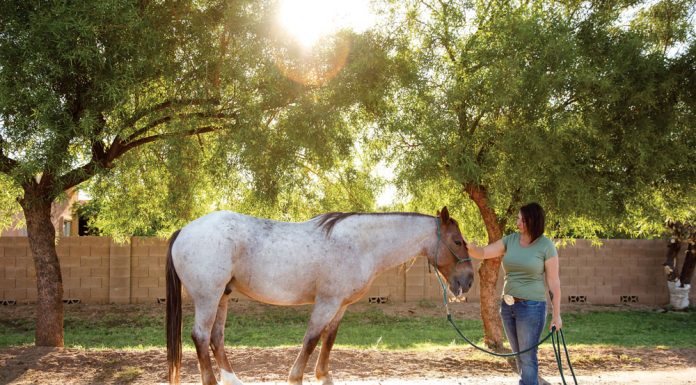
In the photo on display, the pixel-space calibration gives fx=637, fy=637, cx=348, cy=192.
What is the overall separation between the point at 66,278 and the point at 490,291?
36.7 feet

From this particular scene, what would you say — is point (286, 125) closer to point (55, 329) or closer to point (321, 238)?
point (321, 238)

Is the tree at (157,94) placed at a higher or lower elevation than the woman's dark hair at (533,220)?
higher

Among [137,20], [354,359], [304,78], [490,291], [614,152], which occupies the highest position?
[137,20]

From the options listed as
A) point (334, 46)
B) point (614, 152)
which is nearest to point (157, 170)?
point (334, 46)

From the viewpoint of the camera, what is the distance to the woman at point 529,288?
210 inches

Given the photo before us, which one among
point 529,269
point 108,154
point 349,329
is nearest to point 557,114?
point 529,269

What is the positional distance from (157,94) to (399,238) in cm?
524

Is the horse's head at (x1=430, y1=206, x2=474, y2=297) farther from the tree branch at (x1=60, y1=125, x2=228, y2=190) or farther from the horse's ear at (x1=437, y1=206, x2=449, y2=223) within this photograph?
the tree branch at (x1=60, y1=125, x2=228, y2=190)

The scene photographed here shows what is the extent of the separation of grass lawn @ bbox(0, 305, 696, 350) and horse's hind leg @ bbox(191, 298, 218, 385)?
6.39 metres

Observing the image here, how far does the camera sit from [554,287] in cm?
530

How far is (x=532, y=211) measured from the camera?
5418 millimetres

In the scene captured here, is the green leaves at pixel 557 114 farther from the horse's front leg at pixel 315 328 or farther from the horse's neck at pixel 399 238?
the horse's front leg at pixel 315 328

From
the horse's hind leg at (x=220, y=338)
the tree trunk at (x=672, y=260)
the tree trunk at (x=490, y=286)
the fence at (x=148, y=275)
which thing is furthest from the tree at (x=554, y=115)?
the tree trunk at (x=672, y=260)

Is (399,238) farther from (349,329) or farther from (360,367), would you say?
(349,329)
